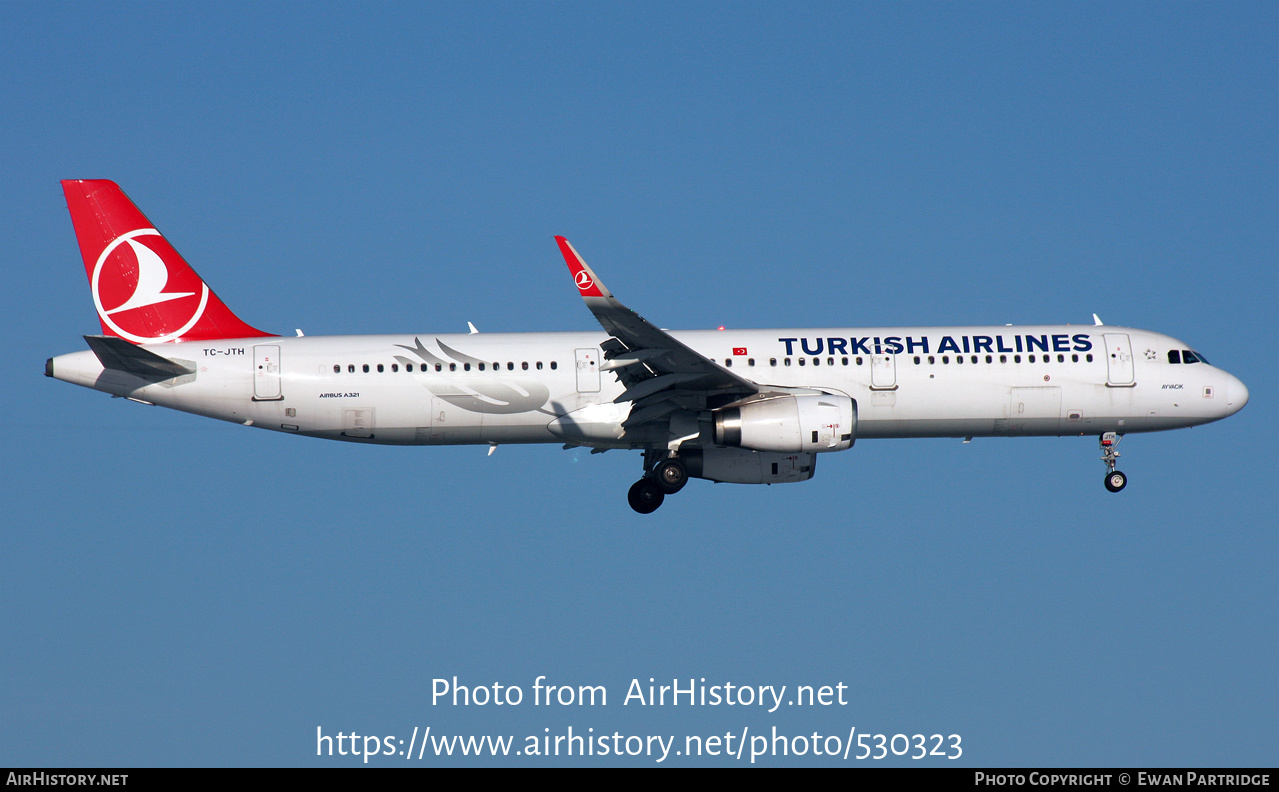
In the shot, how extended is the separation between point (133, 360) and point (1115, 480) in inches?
1081

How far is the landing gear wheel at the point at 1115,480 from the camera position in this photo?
38406mm

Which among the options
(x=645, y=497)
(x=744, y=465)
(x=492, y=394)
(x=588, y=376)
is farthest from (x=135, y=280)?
(x=744, y=465)

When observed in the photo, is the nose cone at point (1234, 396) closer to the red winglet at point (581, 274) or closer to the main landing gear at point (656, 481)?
the main landing gear at point (656, 481)

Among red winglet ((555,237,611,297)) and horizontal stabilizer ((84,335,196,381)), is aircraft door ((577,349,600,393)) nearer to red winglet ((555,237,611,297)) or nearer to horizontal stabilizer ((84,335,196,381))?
red winglet ((555,237,611,297))

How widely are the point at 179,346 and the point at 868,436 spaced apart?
19.2 meters

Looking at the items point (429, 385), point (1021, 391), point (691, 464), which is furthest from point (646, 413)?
point (1021, 391)

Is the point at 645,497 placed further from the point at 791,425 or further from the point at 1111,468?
the point at 1111,468

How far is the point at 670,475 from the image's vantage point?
1446 inches

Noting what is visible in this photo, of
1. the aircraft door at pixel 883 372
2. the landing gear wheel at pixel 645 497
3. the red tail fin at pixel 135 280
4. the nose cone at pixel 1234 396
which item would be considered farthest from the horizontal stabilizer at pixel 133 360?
the nose cone at pixel 1234 396

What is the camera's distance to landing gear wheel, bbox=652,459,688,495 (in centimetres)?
3672

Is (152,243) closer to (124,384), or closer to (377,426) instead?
(124,384)

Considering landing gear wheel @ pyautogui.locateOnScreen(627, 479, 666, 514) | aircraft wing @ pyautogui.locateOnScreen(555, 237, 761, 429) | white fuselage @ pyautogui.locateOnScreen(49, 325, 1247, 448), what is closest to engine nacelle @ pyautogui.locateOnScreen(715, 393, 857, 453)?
aircraft wing @ pyautogui.locateOnScreen(555, 237, 761, 429)

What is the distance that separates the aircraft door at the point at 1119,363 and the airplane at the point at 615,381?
0.19ft

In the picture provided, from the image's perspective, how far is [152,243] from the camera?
38.4 meters
